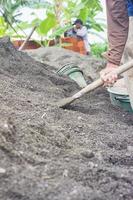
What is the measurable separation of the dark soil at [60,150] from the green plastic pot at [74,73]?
1.43 meters

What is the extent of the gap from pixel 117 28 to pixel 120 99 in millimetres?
1225

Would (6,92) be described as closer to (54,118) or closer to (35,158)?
(54,118)

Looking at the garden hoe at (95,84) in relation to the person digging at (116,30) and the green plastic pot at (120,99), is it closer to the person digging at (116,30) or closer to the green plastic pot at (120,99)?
the person digging at (116,30)

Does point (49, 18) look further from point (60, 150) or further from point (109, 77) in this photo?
point (60, 150)

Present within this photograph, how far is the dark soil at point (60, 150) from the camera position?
1961 millimetres

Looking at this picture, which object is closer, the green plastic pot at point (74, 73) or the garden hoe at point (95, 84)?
the garden hoe at point (95, 84)

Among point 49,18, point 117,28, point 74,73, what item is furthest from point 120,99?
point 49,18

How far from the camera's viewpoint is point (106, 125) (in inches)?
143

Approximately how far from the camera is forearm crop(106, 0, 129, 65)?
352 cm

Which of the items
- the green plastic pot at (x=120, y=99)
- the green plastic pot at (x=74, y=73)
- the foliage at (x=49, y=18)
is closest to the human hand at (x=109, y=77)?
the green plastic pot at (x=120, y=99)

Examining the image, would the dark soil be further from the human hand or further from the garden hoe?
the human hand

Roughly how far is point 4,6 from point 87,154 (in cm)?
536

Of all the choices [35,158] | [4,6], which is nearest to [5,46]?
[4,6]

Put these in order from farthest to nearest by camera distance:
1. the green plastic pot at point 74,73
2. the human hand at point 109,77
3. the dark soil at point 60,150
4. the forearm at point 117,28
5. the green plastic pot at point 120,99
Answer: the green plastic pot at point 74,73 → the green plastic pot at point 120,99 → the forearm at point 117,28 → the human hand at point 109,77 → the dark soil at point 60,150
